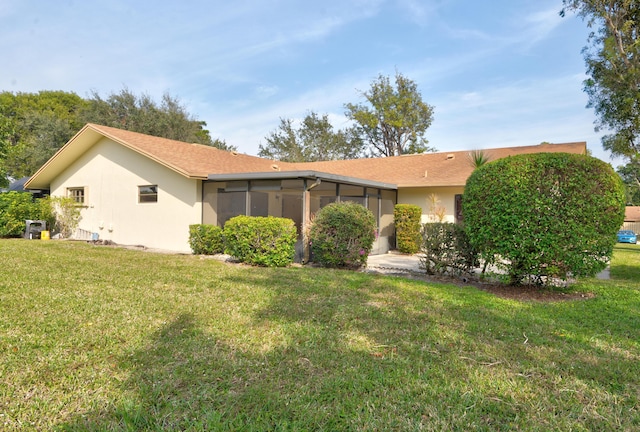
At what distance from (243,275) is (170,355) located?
3870mm

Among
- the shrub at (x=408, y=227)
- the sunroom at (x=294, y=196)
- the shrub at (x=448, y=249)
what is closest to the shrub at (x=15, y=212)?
the sunroom at (x=294, y=196)

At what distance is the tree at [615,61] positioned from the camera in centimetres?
1109

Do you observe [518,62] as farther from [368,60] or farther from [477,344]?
[477,344]

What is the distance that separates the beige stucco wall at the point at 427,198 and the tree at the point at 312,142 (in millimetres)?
20115

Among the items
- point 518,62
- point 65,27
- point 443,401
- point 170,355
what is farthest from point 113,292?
point 518,62

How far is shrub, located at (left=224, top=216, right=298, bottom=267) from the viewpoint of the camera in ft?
27.1

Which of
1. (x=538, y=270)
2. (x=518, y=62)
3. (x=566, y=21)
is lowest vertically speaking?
(x=538, y=270)

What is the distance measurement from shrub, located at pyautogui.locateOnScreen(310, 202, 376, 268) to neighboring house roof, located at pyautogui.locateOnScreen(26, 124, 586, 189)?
2.99m

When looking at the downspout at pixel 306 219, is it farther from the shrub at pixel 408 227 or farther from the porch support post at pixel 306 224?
the shrub at pixel 408 227

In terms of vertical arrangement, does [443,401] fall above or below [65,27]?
below

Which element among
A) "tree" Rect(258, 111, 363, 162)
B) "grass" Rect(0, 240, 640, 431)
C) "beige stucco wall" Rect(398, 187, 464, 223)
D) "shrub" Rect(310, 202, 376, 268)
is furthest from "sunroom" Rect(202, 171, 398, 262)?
"tree" Rect(258, 111, 363, 162)

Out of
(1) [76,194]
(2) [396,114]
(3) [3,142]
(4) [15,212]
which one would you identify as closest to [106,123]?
(3) [3,142]

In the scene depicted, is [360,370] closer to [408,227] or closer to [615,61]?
[408,227]

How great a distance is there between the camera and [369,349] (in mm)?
3344
